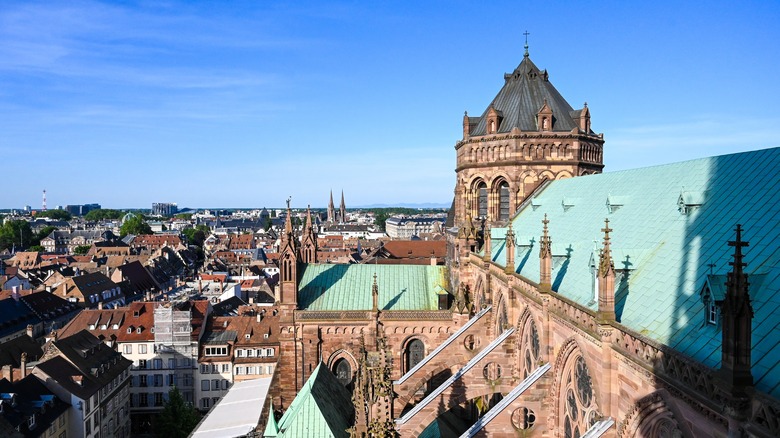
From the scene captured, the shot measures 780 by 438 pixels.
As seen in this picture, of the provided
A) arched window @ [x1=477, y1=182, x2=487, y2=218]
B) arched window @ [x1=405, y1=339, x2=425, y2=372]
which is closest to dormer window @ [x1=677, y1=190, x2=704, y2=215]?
arched window @ [x1=477, y1=182, x2=487, y2=218]

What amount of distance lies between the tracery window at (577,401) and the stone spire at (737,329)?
7.42 m

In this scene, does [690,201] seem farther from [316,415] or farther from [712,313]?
[316,415]

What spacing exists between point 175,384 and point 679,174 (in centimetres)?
5308

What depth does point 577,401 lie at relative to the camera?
62.4 ft

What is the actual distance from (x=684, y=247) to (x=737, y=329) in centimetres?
692

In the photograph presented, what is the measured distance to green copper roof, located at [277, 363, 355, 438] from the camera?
25.6 m

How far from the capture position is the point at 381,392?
50.0 ft

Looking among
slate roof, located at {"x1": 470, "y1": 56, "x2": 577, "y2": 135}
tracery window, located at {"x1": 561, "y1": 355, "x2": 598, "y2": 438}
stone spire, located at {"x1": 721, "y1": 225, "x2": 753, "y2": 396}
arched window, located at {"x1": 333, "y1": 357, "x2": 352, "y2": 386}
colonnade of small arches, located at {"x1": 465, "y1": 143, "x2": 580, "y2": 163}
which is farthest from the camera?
arched window, located at {"x1": 333, "y1": 357, "x2": 352, "y2": 386}

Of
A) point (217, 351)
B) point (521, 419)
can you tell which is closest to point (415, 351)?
point (521, 419)

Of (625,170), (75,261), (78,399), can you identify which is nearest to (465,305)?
(625,170)

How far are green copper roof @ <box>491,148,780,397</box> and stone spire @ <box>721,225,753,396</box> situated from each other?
52 cm

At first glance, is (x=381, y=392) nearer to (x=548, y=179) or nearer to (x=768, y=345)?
(x=768, y=345)

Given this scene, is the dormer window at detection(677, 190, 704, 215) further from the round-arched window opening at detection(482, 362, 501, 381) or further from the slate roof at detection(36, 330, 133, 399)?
the slate roof at detection(36, 330, 133, 399)

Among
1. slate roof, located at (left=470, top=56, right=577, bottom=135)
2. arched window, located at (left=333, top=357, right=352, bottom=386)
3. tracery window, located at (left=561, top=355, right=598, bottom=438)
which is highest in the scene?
slate roof, located at (left=470, top=56, right=577, bottom=135)
